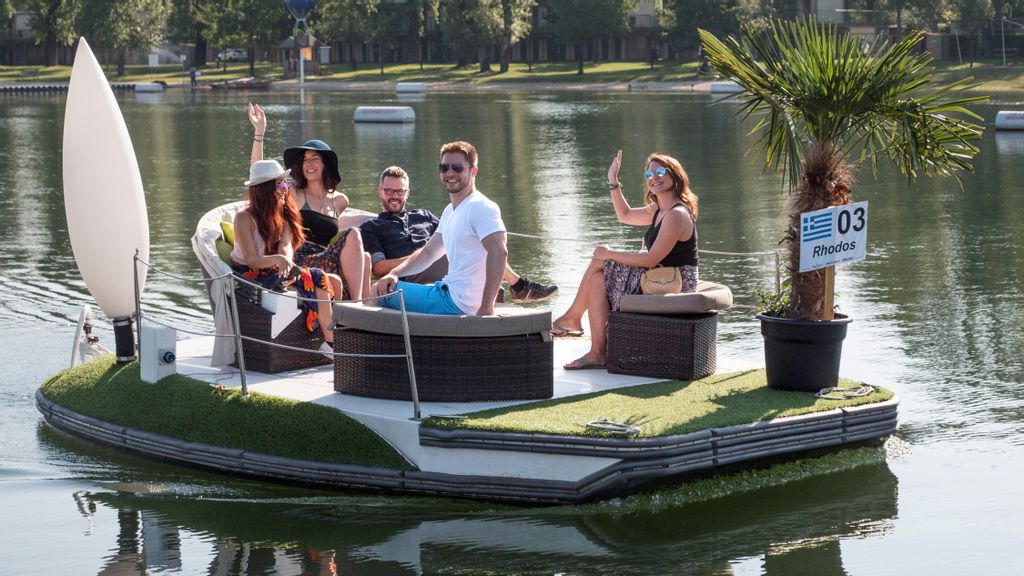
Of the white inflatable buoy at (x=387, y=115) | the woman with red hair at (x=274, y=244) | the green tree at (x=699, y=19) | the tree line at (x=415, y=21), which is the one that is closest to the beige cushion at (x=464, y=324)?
the woman with red hair at (x=274, y=244)

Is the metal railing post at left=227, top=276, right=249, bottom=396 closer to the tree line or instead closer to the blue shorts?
the blue shorts

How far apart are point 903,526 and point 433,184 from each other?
772 inches

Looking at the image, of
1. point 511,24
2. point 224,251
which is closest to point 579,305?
point 224,251

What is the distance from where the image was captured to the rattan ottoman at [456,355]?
28.3 ft

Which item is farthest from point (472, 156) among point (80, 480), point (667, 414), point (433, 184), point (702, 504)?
point (433, 184)

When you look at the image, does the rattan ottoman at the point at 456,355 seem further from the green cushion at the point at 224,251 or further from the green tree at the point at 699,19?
the green tree at the point at 699,19

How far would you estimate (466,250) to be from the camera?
8.74 meters

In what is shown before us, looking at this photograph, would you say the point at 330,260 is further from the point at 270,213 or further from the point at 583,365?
the point at 583,365

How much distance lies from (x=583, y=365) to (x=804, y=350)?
4.89 ft

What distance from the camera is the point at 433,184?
89.9ft

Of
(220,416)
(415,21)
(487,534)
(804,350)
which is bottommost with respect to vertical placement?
(487,534)

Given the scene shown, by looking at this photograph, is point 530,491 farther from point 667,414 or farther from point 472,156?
point 472,156

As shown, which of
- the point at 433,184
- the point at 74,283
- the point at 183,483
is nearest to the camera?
the point at 183,483

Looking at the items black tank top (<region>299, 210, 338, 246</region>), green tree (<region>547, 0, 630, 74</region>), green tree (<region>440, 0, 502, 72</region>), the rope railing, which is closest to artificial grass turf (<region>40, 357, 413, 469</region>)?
the rope railing
